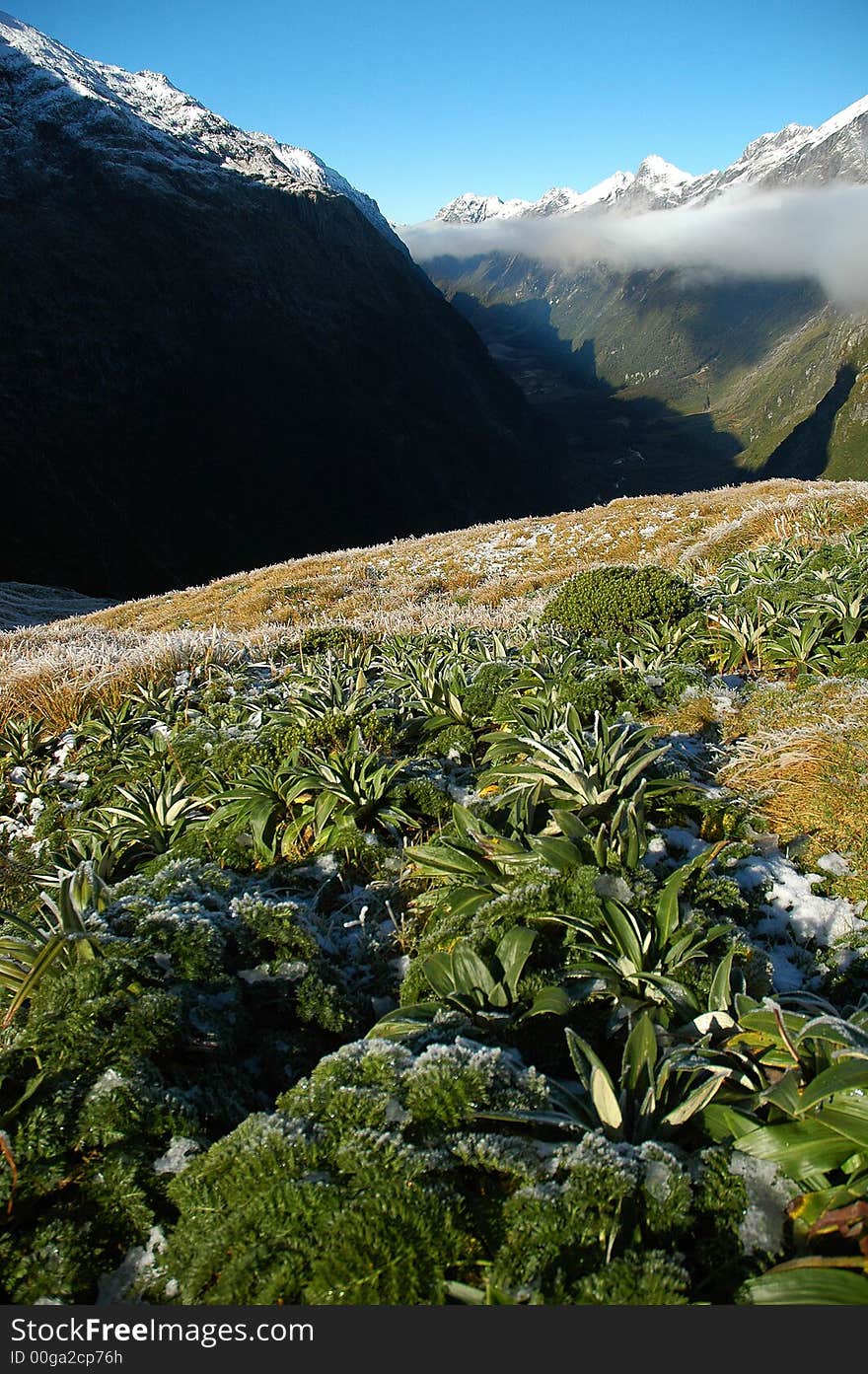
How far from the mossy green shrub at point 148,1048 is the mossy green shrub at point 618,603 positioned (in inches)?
255

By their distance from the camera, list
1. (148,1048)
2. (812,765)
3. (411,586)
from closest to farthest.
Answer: (148,1048) < (812,765) < (411,586)

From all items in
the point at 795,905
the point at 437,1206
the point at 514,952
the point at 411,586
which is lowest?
the point at 795,905

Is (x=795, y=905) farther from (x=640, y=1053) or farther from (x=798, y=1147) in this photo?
(x=798, y=1147)

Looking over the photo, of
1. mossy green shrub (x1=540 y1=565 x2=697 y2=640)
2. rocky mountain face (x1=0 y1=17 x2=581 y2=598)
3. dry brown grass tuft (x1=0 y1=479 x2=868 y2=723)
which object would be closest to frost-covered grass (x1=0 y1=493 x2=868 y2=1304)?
mossy green shrub (x1=540 y1=565 x2=697 y2=640)

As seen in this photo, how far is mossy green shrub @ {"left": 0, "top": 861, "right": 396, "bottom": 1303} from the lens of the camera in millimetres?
2256

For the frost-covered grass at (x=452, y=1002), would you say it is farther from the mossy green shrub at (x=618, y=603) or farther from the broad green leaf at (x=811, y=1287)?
the mossy green shrub at (x=618, y=603)

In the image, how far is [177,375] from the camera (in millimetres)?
144750

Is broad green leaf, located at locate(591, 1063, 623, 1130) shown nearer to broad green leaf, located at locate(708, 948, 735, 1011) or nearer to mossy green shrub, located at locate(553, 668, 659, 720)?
broad green leaf, located at locate(708, 948, 735, 1011)

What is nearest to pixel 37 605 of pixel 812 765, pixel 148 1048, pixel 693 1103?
pixel 148 1048

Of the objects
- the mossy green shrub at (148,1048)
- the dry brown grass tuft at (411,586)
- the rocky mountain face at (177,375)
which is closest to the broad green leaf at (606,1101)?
the mossy green shrub at (148,1048)

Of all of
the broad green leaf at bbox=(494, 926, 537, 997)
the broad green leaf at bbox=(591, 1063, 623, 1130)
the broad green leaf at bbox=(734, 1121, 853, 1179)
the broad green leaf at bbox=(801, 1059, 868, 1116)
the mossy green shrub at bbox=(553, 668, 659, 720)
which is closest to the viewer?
the broad green leaf at bbox=(734, 1121, 853, 1179)

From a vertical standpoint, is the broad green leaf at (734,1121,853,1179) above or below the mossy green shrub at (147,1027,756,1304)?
below

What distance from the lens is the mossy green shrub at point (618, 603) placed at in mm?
9656

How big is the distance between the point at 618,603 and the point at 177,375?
16019 centimetres
